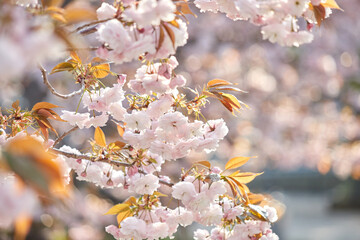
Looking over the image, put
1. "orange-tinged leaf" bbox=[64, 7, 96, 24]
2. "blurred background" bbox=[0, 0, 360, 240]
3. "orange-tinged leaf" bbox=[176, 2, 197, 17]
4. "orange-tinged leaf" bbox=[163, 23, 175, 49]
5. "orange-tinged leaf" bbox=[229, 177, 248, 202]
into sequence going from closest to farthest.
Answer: "orange-tinged leaf" bbox=[64, 7, 96, 24], "orange-tinged leaf" bbox=[163, 23, 175, 49], "orange-tinged leaf" bbox=[176, 2, 197, 17], "orange-tinged leaf" bbox=[229, 177, 248, 202], "blurred background" bbox=[0, 0, 360, 240]

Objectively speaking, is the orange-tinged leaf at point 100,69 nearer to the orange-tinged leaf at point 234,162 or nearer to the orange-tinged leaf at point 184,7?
the orange-tinged leaf at point 184,7

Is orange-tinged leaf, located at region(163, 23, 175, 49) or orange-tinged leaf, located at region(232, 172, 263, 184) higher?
orange-tinged leaf, located at region(163, 23, 175, 49)

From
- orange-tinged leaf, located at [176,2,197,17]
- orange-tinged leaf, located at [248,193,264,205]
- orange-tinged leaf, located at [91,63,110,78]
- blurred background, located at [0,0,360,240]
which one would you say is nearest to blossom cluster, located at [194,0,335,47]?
orange-tinged leaf, located at [176,2,197,17]

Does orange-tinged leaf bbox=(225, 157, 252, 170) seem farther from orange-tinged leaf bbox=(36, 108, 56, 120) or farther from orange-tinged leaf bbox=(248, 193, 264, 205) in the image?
orange-tinged leaf bbox=(36, 108, 56, 120)

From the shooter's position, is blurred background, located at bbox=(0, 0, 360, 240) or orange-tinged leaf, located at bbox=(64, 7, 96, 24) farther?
blurred background, located at bbox=(0, 0, 360, 240)

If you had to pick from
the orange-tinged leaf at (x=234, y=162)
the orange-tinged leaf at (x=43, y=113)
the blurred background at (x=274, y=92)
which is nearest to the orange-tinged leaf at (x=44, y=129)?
the orange-tinged leaf at (x=43, y=113)

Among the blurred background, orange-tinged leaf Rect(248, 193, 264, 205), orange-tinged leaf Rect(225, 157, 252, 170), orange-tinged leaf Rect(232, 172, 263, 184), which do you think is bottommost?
the blurred background

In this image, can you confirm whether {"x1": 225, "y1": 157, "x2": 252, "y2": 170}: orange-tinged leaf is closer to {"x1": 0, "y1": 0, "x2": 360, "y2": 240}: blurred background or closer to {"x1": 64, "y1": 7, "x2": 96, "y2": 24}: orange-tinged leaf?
{"x1": 64, "y1": 7, "x2": 96, "y2": 24}: orange-tinged leaf

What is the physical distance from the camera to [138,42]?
2.92 feet

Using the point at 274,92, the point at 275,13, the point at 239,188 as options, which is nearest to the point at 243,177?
the point at 239,188

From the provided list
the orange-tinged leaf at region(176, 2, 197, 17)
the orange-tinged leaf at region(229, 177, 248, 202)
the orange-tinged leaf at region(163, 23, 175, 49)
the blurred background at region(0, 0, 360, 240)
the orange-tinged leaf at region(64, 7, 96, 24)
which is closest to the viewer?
the orange-tinged leaf at region(64, 7, 96, 24)

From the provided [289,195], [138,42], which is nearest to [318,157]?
[138,42]

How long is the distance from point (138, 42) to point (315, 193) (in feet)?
43.0

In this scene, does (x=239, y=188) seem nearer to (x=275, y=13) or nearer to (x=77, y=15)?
(x=275, y=13)
